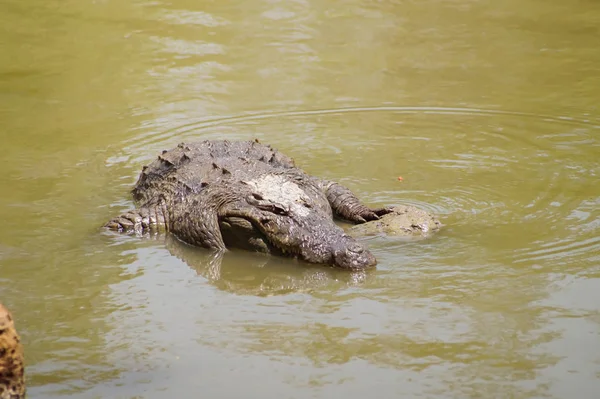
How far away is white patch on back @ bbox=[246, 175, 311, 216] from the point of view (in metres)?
7.28

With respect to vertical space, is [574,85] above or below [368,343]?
above

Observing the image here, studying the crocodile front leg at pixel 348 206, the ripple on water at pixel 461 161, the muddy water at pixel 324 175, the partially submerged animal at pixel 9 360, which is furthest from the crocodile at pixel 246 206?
the partially submerged animal at pixel 9 360

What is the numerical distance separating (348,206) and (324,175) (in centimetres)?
113

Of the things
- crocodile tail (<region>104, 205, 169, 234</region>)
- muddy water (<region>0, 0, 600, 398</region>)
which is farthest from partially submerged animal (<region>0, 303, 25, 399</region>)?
crocodile tail (<region>104, 205, 169, 234</region>)

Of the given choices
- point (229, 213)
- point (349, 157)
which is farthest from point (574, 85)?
point (229, 213)

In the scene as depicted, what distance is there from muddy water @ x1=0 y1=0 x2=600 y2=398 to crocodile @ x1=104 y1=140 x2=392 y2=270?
0.18 m

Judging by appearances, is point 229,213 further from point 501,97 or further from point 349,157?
point 501,97

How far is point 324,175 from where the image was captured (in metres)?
9.00

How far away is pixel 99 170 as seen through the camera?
9.37m

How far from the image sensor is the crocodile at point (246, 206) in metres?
7.04

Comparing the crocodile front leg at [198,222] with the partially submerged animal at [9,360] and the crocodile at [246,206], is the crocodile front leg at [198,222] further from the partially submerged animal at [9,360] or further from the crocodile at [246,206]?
the partially submerged animal at [9,360]

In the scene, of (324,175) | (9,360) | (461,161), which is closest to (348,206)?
(324,175)

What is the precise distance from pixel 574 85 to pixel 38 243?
7.17 meters

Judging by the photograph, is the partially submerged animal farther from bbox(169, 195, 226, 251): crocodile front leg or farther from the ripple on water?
the ripple on water
